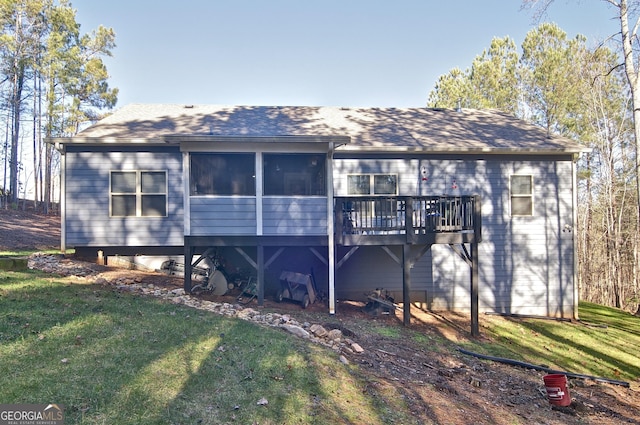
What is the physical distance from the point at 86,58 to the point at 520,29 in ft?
82.7

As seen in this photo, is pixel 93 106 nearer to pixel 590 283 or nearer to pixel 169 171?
pixel 169 171

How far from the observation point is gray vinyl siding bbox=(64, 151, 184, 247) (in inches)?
382

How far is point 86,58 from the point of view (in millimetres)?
23422

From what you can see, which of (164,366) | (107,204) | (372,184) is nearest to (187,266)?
(107,204)

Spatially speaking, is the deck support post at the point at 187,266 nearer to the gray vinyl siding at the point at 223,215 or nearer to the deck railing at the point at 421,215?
the gray vinyl siding at the point at 223,215

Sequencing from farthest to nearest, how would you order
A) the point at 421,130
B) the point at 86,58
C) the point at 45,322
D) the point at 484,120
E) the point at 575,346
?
the point at 86,58, the point at 484,120, the point at 421,130, the point at 575,346, the point at 45,322

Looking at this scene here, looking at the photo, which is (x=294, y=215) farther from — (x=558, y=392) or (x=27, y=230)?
(x=27, y=230)

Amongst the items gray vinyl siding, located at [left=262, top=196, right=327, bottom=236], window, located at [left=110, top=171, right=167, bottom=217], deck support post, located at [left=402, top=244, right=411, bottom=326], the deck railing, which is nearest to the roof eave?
the deck railing

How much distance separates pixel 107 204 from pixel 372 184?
272 inches

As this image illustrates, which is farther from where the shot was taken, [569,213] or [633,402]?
[569,213]

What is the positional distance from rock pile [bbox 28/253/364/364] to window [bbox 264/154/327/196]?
10.1 ft

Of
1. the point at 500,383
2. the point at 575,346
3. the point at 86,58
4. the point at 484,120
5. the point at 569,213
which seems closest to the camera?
the point at 500,383

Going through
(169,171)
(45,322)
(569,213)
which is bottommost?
(45,322)

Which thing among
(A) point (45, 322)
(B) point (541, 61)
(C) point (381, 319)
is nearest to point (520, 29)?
(B) point (541, 61)
